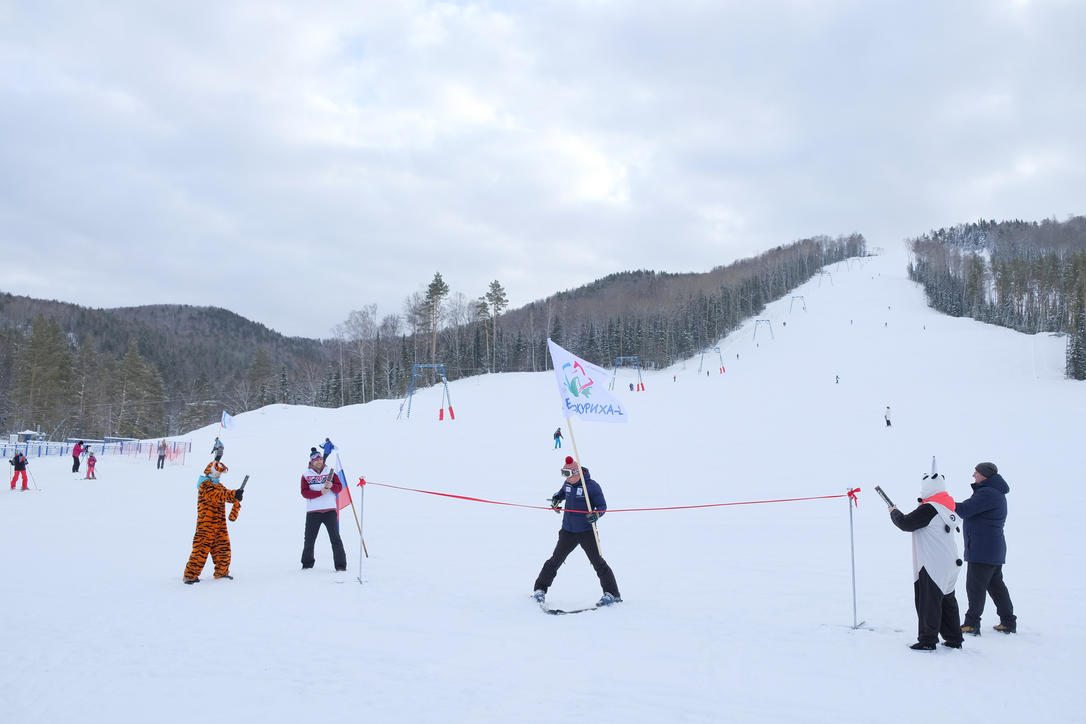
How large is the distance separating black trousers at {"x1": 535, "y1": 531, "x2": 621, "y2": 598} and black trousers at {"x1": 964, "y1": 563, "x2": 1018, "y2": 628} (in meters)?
3.61

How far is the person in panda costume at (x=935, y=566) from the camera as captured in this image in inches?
222

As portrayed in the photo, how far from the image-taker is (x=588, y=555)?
7.38 metres

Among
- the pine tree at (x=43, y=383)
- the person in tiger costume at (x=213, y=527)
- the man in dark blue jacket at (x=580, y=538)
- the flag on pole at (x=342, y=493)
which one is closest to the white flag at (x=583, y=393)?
the man in dark blue jacket at (x=580, y=538)

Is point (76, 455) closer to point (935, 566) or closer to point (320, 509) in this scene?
point (320, 509)

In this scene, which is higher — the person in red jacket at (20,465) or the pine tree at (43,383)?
the pine tree at (43,383)

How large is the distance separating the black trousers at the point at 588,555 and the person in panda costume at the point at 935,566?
308 centimetres

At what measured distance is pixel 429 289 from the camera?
76.3 m

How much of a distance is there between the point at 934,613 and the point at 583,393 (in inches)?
193

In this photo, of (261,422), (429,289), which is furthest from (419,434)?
(429,289)

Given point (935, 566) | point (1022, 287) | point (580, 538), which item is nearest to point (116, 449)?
point (580, 538)

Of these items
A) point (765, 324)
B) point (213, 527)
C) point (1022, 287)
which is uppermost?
point (1022, 287)

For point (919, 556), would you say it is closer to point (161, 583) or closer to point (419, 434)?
point (161, 583)

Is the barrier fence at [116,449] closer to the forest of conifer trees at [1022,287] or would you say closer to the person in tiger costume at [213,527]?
the person in tiger costume at [213,527]

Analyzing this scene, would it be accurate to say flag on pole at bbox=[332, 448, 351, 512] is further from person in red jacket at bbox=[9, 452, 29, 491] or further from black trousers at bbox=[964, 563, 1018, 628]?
person in red jacket at bbox=[9, 452, 29, 491]
